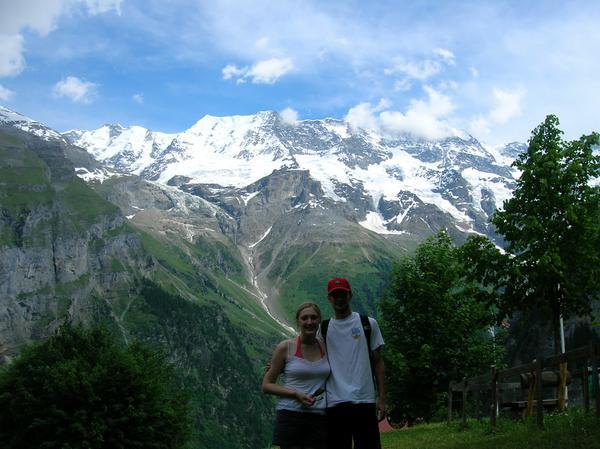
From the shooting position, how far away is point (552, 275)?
2162 centimetres

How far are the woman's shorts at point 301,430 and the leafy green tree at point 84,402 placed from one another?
25227 millimetres

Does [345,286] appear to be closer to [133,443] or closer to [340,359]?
[340,359]

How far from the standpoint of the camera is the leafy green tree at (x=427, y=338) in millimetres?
36344

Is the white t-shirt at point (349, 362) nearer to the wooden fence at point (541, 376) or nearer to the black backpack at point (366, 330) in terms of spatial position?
the black backpack at point (366, 330)

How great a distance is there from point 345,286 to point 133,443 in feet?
90.5

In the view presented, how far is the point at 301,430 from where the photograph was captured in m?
9.77

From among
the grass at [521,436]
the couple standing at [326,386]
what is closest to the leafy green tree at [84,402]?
the grass at [521,436]

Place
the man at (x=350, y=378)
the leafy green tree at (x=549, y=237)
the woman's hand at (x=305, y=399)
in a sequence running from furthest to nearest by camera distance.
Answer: the leafy green tree at (x=549, y=237) → the man at (x=350, y=378) → the woman's hand at (x=305, y=399)

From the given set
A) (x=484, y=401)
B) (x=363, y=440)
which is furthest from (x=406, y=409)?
(x=363, y=440)

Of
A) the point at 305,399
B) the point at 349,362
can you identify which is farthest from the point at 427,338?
the point at 305,399

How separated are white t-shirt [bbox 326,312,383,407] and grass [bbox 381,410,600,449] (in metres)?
→ 5.14

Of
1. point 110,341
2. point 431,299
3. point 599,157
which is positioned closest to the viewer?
point 599,157

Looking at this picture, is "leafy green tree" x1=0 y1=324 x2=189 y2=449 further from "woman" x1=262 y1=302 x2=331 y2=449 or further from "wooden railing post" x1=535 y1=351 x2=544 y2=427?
"woman" x1=262 y1=302 x2=331 y2=449

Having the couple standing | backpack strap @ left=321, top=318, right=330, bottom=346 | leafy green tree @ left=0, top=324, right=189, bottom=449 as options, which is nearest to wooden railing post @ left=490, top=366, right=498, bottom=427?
the couple standing
